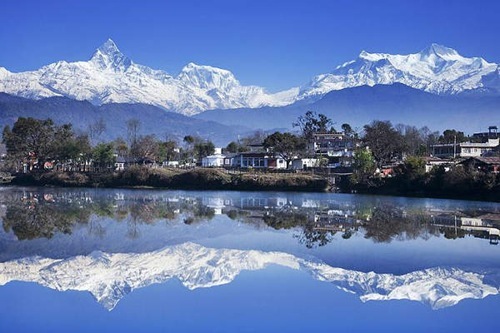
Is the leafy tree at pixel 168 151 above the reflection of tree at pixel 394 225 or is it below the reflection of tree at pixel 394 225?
above

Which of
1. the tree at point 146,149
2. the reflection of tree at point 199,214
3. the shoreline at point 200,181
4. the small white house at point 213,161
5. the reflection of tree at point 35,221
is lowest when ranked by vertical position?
the reflection of tree at point 35,221

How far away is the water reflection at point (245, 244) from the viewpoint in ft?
58.4

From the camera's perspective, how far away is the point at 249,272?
1916 cm

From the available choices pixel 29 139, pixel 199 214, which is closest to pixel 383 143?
pixel 199 214

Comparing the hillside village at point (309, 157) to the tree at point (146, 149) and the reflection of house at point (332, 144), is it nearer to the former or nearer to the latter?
the reflection of house at point (332, 144)

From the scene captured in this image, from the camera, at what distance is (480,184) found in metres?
47.6

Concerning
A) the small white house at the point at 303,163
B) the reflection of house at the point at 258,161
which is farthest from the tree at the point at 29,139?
the small white house at the point at 303,163

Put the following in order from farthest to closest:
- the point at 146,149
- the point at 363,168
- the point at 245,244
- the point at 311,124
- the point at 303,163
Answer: the point at 311,124, the point at 146,149, the point at 303,163, the point at 363,168, the point at 245,244

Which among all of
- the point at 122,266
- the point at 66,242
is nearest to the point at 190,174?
the point at 66,242

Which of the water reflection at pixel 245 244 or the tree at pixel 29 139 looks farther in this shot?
the tree at pixel 29 139

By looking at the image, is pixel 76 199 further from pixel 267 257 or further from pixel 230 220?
pixel 267 257

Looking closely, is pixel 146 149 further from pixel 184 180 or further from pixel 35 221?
pixel 35 221

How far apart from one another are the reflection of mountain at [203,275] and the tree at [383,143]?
51.3 m

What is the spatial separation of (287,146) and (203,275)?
57879 mm
